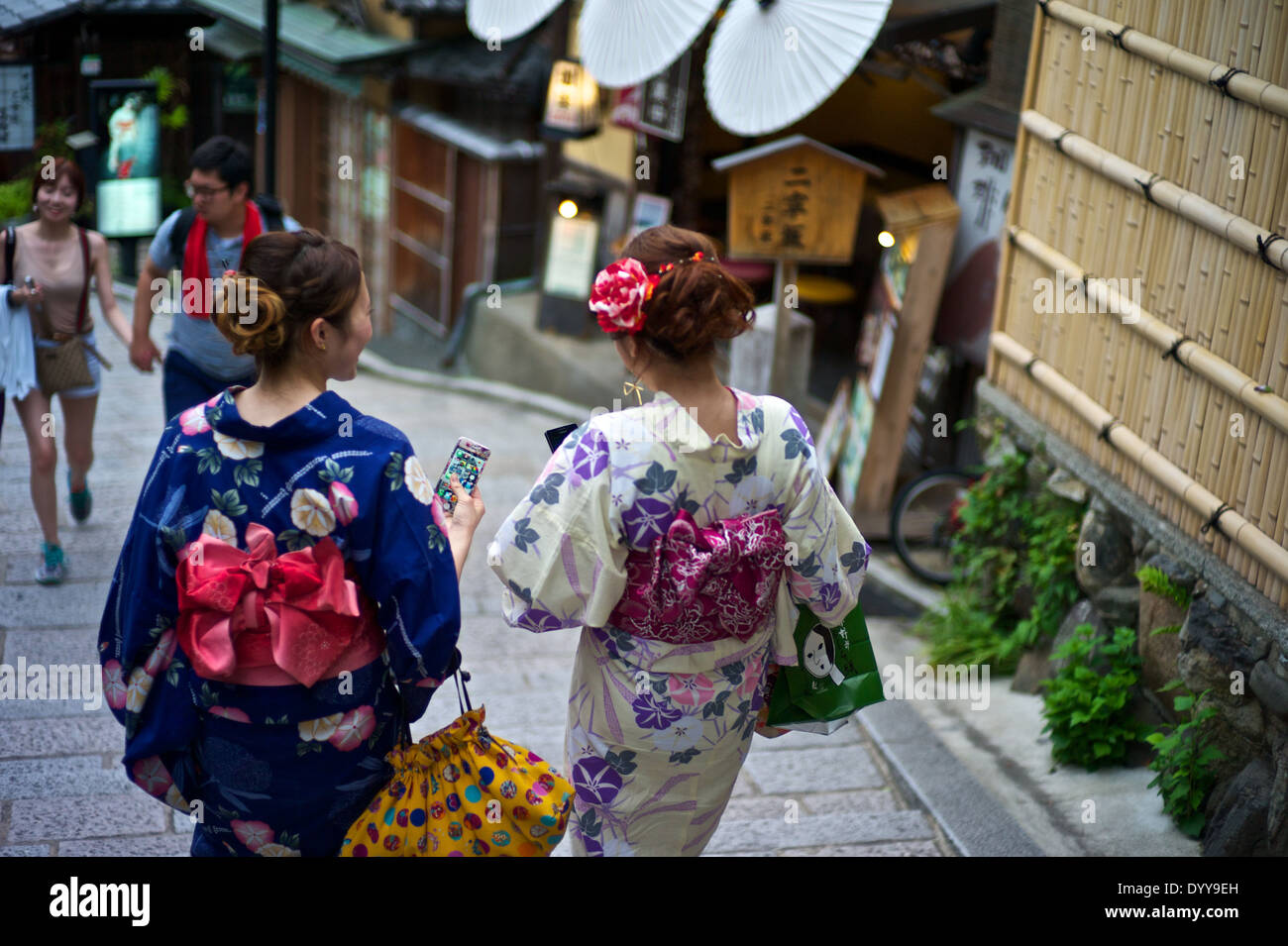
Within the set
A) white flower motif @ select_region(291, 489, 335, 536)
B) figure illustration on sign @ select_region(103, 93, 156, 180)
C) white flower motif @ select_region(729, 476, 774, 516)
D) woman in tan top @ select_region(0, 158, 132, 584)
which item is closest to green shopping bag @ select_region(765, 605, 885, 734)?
white flower motif @ select_region(729, 476, 774, 516)

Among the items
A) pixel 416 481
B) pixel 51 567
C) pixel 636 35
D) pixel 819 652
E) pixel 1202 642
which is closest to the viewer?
pixel 416 481

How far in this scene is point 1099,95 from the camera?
6.05 meters

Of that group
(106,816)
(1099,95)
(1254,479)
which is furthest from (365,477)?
(1099,95)

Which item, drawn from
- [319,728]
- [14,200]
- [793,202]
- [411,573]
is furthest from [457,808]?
[14,200]

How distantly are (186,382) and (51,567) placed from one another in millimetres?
1367

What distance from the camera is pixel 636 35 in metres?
8.80

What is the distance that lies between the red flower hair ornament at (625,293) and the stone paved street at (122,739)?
92.7 inches

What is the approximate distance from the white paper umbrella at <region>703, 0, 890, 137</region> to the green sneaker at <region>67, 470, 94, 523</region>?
13.9 feet

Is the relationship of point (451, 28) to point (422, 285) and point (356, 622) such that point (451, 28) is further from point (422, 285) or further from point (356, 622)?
point (356, 622)

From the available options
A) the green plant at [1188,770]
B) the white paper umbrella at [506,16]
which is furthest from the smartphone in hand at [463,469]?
the white paper umbrella at [506,16]

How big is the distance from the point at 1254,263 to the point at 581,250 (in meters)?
9.30

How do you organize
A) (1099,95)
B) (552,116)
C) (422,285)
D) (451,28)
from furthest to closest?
(422,285), (451,28), (552,116), (1099,95)

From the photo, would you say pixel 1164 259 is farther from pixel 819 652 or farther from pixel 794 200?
pixel 794 200

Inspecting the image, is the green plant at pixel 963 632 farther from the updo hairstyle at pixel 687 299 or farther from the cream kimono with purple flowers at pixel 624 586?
the updo hairstyle at pixel 687 299
